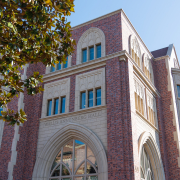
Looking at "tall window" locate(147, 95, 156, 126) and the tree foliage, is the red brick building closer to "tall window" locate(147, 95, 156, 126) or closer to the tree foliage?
"tall window" locate(147, 95, 156, 126)

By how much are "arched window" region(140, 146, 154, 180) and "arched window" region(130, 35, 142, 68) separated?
6223 mm

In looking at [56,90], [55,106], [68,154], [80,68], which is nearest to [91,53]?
[80,68]

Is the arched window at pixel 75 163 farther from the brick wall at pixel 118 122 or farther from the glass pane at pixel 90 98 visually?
the glass pane at pixel 90 98

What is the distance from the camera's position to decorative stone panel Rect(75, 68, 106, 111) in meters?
14.7

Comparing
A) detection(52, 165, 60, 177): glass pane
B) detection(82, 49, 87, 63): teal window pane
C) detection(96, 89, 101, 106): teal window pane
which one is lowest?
detection(52, 165, 60, 177): glass pane

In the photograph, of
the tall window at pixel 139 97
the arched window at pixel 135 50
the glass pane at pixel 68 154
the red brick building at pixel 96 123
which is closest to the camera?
the red brick building at pixel 96 123

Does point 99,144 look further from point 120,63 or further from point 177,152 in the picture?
point 177,152

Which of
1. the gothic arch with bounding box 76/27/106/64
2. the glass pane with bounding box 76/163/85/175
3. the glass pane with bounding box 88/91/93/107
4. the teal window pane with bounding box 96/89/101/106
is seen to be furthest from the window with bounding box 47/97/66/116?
the glass pane with bounding box 76/163/85/175

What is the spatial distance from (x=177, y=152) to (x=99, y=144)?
7260 millimetres

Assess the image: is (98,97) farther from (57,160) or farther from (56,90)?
(57,160)

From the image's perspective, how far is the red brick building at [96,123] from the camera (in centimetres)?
1293

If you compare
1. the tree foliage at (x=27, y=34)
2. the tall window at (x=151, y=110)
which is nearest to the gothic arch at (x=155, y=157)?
the tall window at (x=151, y=110)

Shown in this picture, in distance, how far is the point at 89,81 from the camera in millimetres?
15227

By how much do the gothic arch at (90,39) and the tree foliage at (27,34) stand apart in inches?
293
